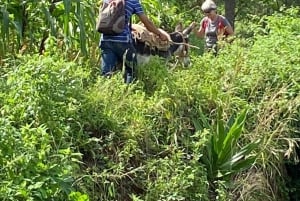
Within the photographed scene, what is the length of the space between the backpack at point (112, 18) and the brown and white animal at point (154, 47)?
0.51 m

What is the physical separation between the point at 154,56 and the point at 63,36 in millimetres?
913

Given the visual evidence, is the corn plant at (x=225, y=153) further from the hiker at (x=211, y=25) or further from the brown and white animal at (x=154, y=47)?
the hiker at (x=211, y=25)

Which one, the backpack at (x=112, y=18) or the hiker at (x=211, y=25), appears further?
the hiker at (x=211, y=25)

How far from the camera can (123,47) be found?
6727 mm

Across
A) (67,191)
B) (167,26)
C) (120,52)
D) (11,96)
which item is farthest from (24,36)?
(167,26)

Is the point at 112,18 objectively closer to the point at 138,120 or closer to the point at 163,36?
the point at 163,36

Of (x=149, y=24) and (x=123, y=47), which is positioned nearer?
(x=123, y=47)

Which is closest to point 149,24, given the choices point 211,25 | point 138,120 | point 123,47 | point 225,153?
point 123,47

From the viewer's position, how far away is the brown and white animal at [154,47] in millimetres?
7184

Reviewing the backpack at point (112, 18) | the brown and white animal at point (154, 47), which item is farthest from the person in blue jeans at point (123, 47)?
the brown and white animal at point (154, 47)

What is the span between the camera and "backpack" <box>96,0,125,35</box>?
6531 mm

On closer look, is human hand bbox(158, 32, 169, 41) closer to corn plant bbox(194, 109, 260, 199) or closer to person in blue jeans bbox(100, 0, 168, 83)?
person in blue jeans bbox(100, 0, 168, 83)

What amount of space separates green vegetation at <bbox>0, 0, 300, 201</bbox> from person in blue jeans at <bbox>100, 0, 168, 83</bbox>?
12 cm

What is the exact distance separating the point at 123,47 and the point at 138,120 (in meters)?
1.07
